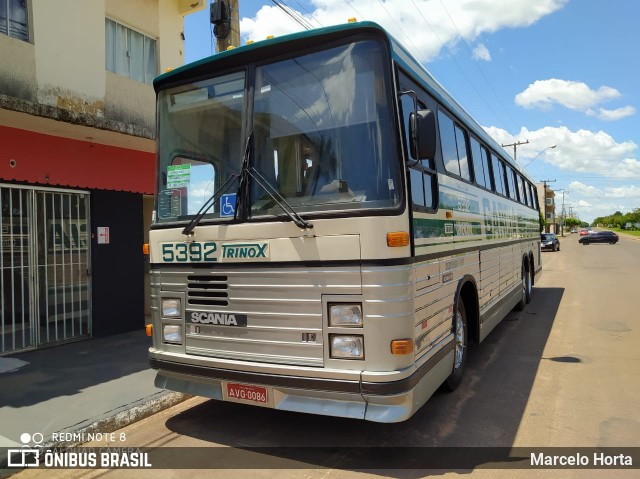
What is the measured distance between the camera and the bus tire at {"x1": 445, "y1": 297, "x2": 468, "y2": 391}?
5062 mm

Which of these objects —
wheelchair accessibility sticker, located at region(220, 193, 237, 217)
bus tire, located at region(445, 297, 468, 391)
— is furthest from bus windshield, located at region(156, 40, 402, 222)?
bus tire, located at region(445, 297, 468, 391)

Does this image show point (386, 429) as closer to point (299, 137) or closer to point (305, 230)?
point (305, 230)

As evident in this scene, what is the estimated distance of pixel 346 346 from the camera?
11.6ft

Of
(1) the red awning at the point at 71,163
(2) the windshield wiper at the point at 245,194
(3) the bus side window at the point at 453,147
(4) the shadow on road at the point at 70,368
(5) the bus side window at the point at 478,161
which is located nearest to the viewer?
(2) the windshield wiper at the point at 245,194

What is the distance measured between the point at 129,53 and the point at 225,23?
303 centimetres

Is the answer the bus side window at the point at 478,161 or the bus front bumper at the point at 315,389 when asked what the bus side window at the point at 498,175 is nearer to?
the bus side window at the point at 478,161

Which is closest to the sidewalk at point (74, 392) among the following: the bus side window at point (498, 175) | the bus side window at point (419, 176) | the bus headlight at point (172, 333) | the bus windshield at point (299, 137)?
the bus headlight at point (172, 333)

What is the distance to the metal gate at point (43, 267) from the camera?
22.2 ft

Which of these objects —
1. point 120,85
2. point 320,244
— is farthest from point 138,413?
point 120,85

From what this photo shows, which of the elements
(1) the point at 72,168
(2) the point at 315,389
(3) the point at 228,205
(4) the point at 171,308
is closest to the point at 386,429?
(2) the point at 315,389

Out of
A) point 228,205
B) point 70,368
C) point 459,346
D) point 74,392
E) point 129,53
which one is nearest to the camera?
point 228,205

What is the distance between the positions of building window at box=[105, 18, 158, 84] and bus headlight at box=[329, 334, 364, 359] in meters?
7.25

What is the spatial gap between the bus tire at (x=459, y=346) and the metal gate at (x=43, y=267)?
574 centimetres

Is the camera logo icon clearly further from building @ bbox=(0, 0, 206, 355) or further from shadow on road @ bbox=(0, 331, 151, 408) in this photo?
building @ bbox=(0, 0, 206, 355)
